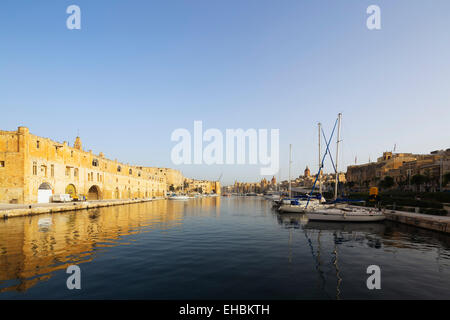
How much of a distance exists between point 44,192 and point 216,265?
159 ft

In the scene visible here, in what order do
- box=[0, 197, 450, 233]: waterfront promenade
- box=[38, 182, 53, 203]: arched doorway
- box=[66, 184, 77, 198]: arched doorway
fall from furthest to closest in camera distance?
1. box=[66, 184, 77, 198]: arched doorway
2. box=[38, 182, 53, 203]: arched doorway
3. box=[0, 197, 450, 233]: waterfront promenade

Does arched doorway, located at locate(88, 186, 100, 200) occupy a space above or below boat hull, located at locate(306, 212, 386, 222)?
below

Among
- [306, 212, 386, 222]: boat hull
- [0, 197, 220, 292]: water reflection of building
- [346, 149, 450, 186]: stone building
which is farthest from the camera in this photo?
[346, 149, 450, 186]: stone building

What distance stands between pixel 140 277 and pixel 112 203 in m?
54.2

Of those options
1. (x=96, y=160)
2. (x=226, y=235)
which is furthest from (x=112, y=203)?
(x=226, y=235)

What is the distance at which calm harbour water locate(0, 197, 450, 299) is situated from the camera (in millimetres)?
9531

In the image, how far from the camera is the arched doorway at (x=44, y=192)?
44719 millimetres

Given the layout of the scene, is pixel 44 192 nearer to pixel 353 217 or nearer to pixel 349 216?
pixel 349 216

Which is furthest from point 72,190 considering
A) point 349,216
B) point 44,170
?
point 349,216

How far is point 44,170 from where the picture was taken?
1801 inches

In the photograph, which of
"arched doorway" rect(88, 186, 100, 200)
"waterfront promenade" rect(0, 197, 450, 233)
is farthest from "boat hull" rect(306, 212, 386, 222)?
"arched doorway" rect(88, 186, 100, 200)

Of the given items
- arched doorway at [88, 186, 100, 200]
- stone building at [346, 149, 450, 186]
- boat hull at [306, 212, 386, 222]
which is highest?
stone building at [346, 149, 450, 186]

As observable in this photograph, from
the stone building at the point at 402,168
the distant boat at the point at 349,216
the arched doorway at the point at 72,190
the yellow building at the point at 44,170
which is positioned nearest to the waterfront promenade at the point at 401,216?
the distant boat at the point at 349,216

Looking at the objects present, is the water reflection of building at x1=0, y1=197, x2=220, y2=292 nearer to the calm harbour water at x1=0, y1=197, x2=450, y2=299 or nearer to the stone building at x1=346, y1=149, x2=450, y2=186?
the calm harbour water at x1=0, y1=197, x2=450, y2=299
